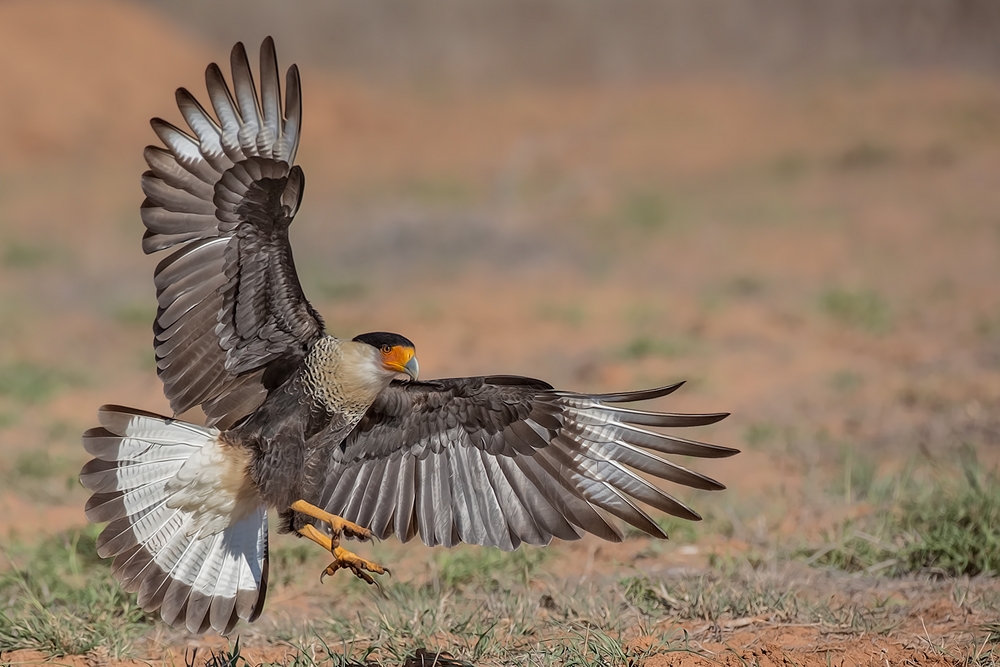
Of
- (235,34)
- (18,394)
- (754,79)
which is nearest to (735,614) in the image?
(18,394)

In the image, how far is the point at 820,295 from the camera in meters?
11.1

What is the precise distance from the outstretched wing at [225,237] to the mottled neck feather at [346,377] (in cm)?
19

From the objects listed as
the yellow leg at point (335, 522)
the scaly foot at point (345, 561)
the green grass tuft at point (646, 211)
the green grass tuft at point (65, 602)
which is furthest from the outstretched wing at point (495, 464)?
the green grass tuft at point (646, 211)

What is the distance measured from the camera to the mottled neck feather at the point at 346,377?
13.9ft

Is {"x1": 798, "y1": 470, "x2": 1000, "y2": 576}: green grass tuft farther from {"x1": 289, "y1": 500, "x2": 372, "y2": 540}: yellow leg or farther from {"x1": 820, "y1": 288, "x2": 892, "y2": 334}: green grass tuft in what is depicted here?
{"x1": 820, "y1": 288, "x2": 892, "y2": 334}: green grass tuft

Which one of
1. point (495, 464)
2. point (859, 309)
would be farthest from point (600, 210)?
point (495, 464)

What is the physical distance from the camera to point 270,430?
430 centimetres

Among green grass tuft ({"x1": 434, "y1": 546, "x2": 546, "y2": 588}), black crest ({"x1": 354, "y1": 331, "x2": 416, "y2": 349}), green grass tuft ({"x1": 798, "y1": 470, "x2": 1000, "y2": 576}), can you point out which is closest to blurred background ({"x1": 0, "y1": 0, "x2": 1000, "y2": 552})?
green grass tuft ({"x1": 798, "y1": 470, "x2": 1000, "y2": 576})

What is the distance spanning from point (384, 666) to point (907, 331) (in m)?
7.04

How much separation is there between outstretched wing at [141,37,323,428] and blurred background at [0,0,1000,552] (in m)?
1.76

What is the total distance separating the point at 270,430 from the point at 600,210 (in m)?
12.5

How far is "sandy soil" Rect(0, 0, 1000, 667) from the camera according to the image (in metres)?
6.96

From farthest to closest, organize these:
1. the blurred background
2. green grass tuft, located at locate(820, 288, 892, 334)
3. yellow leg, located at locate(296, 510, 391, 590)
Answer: green grass tuft, located at locate(820, 288, 892, 334) → the blurred background → yellow leg, located at locate(296, 510, 391, 590)

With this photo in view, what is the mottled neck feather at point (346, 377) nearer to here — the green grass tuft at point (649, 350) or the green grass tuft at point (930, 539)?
the green grass tuft at point (930, 539)
